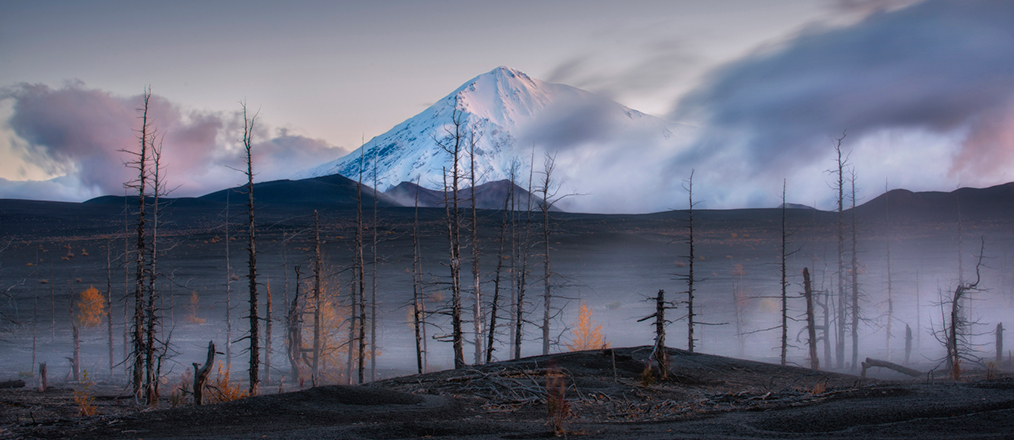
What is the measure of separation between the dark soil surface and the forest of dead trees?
3.37m

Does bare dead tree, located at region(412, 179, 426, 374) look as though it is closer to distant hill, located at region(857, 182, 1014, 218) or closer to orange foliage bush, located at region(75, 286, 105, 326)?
orange foliage bush, located at region(75, 286, 105, 326)

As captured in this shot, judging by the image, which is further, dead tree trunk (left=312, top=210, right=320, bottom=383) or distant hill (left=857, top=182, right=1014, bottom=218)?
distant hill (left=857, top=182, right=1014, bottom=218)

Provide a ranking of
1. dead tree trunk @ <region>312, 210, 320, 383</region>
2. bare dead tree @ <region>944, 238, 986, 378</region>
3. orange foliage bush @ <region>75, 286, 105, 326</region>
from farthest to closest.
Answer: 1. orange foliage bush @ <region>75, 286, 105, 326</region>
2. dead tree trunk @ <region>312, 210, 320, 383</region>
3. bare dead tree @ <region>944, 238, 986, 378</region>

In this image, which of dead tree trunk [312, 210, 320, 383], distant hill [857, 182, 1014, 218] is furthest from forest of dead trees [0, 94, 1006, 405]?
distant hill [857, 182, 1014, 218]

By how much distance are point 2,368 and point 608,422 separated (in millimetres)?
48178

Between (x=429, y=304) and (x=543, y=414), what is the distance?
5228 cm

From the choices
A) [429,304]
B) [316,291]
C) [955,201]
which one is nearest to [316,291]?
[316,291]

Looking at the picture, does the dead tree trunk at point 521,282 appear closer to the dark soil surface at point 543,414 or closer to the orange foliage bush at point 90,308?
the dark soil surface at point 543,414

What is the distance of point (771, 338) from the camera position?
5922 centimetres

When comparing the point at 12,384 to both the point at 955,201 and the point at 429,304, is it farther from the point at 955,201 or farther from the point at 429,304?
the point at 955,201

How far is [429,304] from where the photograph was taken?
61.6 m

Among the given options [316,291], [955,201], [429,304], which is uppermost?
[955,201]

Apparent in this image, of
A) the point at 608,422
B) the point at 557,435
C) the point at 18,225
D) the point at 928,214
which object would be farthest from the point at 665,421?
Answer: the point at 928,214

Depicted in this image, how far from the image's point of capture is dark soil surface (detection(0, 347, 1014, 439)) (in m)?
7.47
